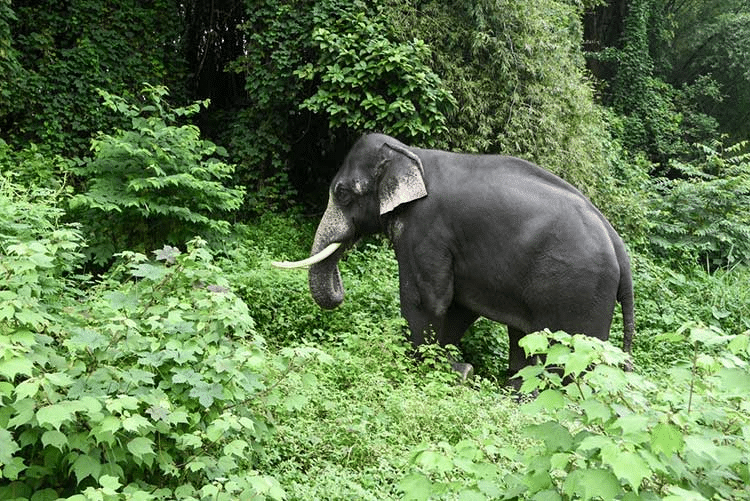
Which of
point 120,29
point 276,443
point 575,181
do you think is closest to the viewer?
point 276,443

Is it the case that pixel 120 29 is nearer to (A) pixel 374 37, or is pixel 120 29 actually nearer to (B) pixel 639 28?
(A) pixel 374 37

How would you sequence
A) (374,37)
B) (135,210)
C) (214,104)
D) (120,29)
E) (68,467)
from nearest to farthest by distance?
(68,467) < (135,210) < (374,37) < (120,29) < (214,104)

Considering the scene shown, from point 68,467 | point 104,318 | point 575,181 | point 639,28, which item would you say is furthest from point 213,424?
point 639,28

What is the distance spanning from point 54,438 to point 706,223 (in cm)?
1042

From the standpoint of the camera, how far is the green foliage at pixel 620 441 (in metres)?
2.16

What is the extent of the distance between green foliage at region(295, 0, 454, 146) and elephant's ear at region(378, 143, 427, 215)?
217 centimetres

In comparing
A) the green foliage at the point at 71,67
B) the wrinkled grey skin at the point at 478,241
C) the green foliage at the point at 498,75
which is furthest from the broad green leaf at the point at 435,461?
the green foliage at the point at 71,67

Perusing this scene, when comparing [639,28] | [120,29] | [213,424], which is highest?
[639,28]

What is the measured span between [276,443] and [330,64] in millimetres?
5717

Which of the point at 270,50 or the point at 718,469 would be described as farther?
the point at 270,50

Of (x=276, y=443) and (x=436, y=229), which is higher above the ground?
(x=436, y=229)

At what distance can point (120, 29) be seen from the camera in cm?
1130

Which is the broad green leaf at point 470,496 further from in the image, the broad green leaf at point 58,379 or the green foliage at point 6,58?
the green foliage at point 6,58

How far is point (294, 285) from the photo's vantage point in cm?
727
